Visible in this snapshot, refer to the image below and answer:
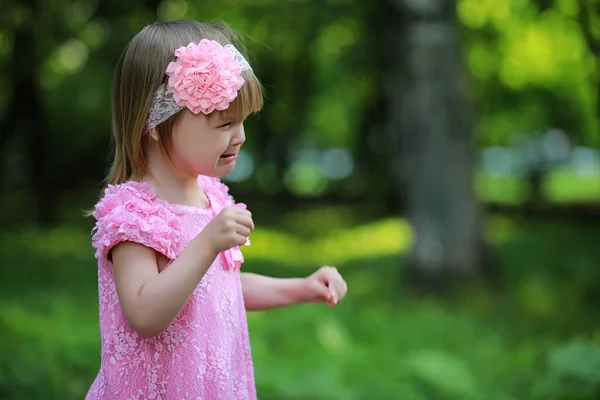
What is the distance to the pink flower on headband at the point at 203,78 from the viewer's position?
7.10 feet

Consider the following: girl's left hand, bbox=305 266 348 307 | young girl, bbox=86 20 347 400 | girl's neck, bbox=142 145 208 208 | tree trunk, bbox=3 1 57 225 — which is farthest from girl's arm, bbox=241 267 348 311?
tree trunk, bbox=3 1 57 225

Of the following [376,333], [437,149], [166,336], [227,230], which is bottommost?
[166,336]

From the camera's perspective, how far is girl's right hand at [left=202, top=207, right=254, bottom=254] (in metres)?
2.03

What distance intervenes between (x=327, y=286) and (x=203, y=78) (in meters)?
0.73

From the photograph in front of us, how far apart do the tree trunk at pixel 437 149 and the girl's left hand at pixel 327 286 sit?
6555mm

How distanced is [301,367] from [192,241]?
3297mm

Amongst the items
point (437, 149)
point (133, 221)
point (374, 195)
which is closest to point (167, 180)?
point (133, 221)

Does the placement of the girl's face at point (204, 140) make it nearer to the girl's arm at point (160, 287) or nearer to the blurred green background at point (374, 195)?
the girl's arm at point (160, 287)

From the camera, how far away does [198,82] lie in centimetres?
216

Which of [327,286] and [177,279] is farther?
[327,286]

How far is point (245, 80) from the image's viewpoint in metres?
2.25

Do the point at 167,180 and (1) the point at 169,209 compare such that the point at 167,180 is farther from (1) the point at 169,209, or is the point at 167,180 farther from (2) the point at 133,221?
(2) the point at 133,221

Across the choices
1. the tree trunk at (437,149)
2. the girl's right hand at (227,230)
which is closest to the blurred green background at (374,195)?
the tree trunk at (437,149)

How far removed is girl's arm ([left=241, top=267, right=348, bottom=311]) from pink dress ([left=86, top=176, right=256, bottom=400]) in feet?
0.91
